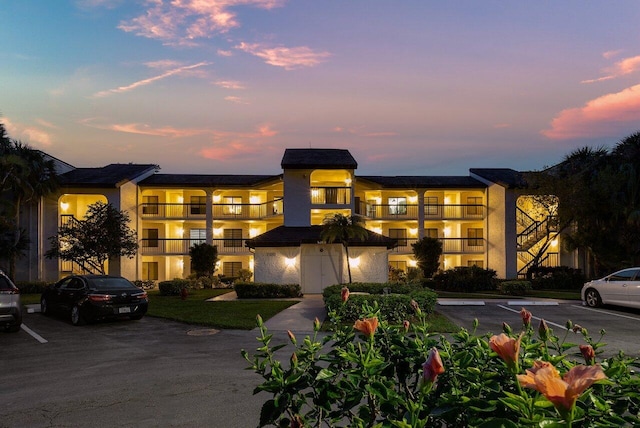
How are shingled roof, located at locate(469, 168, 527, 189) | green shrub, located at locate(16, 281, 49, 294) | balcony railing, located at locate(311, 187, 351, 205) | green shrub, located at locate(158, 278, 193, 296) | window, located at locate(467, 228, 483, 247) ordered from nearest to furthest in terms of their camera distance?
green shrub, located at locate(158, 278, 193, 296) → green shrub, located at locate(16, 281, 49, 294) → balcony railing, located at locate(311, 187, 351, 205) → shingled roof, located at locate(469, 168, 527, 189) → window, located at locate(467, 228, 483, 247)

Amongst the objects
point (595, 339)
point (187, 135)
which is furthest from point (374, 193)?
point (595, 339)

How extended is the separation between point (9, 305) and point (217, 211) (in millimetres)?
22625

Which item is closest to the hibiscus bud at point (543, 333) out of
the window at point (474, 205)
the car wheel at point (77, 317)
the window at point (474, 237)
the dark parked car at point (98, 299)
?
the dark parked car at point (98, 299)

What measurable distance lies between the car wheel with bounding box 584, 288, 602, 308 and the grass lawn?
12.3m

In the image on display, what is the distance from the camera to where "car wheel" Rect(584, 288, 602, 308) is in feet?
59.7

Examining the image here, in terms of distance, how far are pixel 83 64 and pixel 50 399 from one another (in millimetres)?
19646

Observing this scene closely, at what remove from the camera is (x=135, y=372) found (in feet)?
28.8

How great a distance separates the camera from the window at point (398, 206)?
35969mm

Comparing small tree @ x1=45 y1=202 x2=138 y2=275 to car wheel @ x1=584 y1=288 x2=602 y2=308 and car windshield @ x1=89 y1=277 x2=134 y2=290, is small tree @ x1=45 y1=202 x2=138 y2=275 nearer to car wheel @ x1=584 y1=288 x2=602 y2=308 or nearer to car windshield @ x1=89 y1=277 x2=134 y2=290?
car windshield @ x1=89 y1=277 x2=134 y2=290

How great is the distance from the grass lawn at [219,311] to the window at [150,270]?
1503cm

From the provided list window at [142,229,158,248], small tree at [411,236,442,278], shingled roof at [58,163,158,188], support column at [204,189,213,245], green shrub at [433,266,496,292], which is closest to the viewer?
green shrub at [433,266,496,292]

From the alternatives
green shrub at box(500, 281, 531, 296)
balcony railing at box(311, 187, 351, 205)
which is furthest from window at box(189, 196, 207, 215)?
green shrub at box(500, 281, 531, 296)

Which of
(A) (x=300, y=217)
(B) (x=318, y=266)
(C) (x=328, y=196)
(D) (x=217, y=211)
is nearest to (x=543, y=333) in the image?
(B) (x=318, y=266)

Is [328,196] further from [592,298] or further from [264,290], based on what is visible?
[592,298]
